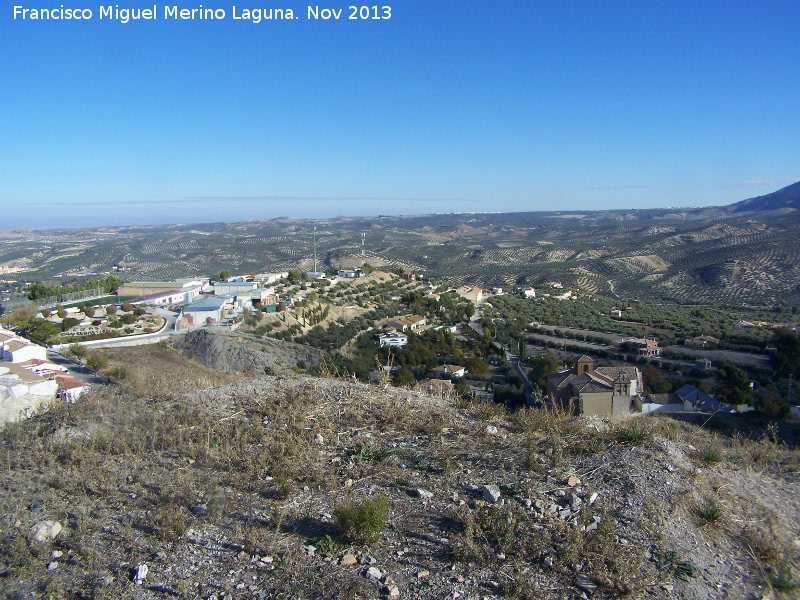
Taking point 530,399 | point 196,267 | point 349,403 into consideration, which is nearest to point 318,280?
point 530,399

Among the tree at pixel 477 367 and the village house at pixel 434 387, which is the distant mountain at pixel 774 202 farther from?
the village house at pixel 434 387

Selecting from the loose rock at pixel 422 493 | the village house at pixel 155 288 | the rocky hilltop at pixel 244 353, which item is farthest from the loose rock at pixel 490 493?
the village house at pixel 155 288

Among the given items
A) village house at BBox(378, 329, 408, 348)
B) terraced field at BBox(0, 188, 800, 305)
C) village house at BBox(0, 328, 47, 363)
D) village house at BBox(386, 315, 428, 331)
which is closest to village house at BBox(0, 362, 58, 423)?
village house at BBox(0, 328, 47, 363)

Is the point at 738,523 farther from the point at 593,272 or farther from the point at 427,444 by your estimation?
the point at 593,272

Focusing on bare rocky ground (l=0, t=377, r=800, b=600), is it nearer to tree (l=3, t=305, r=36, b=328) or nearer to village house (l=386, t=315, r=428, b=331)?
→ village house (l=386, t=315, r=428, b=331)

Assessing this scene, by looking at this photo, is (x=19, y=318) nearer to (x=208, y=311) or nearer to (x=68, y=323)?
(x=68, y=323)

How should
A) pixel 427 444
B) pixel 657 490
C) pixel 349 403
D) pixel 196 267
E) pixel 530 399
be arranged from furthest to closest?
pixel 196 267 → pixel 530 399 → pixel 349 403 → pixel 427 444 → pixel 657 490

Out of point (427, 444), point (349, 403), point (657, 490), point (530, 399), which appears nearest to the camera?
point (657, 490)
